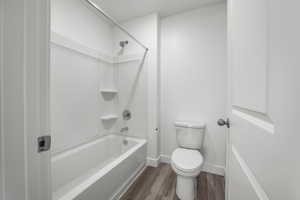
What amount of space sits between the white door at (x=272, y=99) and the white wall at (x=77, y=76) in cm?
166

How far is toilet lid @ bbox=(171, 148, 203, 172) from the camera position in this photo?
1.23 meters

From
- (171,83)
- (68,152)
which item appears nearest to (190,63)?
(171,83)

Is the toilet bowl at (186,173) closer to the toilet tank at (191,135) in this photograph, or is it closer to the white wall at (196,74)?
the toilet tank at (191,135)

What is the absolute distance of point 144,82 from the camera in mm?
2049

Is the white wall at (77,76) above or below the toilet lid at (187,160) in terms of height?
above

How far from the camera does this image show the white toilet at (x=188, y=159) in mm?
1239

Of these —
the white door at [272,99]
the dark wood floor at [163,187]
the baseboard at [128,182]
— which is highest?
the white door at [272,99]

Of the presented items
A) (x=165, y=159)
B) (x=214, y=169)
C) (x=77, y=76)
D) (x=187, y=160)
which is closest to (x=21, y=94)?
(x=77, y=76)

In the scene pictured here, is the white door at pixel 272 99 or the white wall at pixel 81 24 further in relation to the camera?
the white wall at pixel 81 24

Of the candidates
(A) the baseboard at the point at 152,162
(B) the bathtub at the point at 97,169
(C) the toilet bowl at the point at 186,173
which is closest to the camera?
(B) the bathtub at the point at 97,169

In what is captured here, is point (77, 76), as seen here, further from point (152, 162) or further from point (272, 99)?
point (272, 99)

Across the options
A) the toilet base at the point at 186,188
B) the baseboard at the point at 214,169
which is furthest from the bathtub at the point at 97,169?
the baseboard at the point at 214,169

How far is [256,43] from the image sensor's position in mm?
419

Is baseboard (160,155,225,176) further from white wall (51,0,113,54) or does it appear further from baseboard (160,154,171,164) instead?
white wall (51,0,113,54)
